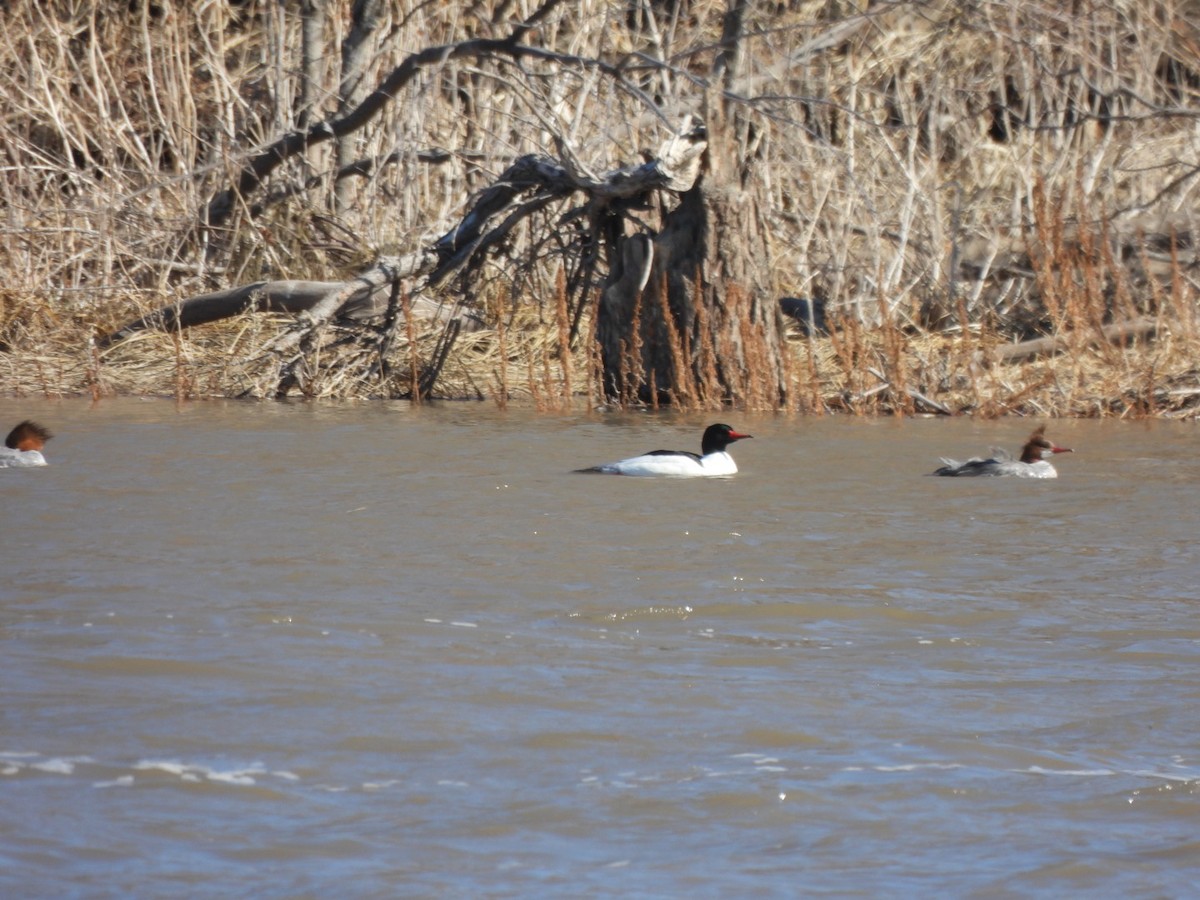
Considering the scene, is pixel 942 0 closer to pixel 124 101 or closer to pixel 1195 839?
pixel 124 101

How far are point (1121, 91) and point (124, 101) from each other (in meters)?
7.67

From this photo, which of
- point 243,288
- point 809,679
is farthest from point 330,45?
point 809,679

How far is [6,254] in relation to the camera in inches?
495

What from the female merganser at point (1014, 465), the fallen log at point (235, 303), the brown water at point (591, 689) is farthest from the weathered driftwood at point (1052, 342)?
the fallen log at point (235, 303)

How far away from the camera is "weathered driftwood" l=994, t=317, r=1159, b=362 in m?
11.4

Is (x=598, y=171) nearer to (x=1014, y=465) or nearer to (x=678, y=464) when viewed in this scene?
(x=678, y=464)

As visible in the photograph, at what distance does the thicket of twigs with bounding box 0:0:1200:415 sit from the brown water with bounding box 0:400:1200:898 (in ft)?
12.5

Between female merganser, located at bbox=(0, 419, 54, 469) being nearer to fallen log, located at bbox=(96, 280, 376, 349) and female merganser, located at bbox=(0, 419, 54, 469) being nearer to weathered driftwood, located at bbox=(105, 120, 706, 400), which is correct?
weathered driftwood, located at bbox=(105, 120, 706, 400)

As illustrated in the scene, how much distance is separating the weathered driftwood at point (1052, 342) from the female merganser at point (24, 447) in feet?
20.2

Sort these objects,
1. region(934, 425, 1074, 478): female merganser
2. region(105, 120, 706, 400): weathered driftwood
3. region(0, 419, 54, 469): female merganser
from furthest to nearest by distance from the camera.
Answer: region(105, 120, 706, 400): weathered driftwood < region(934, 425, 1074, 478): female merganser < region(0, 419, 54, 469): female merganser

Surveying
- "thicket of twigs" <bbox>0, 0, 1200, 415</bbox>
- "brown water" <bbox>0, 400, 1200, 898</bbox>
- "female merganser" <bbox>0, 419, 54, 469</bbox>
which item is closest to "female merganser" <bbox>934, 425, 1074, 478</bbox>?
"brown water" <bbox>0, 400, 1200, 898</bbox>

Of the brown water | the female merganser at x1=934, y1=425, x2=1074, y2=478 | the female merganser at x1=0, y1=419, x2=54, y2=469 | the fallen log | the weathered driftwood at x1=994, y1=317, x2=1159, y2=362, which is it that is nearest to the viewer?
the brown water

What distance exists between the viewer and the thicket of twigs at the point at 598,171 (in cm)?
1137

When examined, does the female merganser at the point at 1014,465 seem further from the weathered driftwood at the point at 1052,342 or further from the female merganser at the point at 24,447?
the female merganser at the point at 24,447
